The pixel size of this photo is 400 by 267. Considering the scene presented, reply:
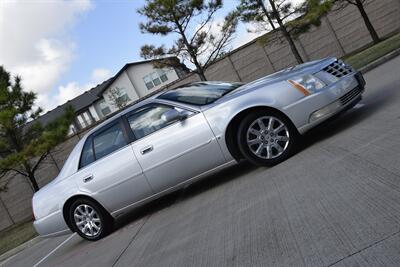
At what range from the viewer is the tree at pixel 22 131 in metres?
19.4

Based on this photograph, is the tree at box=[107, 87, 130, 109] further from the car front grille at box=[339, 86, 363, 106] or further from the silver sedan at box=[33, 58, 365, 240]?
the car front grille at box=[339, 86, 363, 106]

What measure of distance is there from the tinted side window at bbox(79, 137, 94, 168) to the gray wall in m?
16.5

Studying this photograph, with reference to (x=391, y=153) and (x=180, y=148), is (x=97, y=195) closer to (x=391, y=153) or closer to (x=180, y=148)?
(x=180, y=148)

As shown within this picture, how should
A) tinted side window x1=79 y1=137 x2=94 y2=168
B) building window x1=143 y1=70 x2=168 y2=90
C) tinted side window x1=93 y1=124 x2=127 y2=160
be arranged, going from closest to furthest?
tinted side window x1=93 y1=124 x2=127 y2=160, tinted side window x1=79 y1=137 x2=94 y2=168, building window x1=143 y1=70 x2=168 y2=90

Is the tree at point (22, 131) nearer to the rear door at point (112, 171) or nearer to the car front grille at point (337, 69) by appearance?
the rear door at point (112, 171)

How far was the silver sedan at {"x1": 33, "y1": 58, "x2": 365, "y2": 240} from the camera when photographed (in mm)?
6008

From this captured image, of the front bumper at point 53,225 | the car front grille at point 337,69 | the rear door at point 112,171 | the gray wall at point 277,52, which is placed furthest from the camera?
the gray wall at point 277,52

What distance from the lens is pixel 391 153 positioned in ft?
14.8

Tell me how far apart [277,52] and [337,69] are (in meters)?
18.1

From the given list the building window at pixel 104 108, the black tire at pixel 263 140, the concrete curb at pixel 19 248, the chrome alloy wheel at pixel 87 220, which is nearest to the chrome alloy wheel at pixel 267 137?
the black tire at pixel 263 140

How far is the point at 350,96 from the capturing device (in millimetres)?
6168

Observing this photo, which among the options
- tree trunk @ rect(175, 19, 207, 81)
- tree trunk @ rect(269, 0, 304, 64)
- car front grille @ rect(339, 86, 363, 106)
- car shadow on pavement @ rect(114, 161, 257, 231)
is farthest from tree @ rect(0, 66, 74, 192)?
car front grille @ rect(339, 86, 363, 106)

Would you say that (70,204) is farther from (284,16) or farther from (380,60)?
(284,16)

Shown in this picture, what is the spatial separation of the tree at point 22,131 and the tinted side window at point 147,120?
44.6 feet
